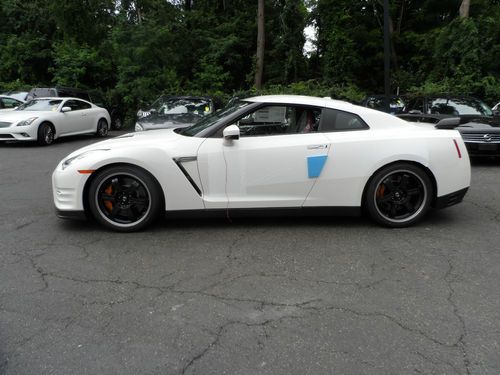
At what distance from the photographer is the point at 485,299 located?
127 inches

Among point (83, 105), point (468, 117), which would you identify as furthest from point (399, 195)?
point (83, 105)

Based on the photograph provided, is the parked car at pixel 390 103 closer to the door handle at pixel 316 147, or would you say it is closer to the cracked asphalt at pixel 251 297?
the cracked asphalt at pixel 251 297

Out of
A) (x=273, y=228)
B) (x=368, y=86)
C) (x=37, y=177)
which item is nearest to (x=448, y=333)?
(x=273, y=228)

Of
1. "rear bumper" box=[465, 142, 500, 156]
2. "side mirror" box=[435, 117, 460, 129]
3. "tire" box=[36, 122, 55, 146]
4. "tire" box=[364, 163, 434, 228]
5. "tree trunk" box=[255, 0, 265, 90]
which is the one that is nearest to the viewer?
"tire" box=[364, 163, 434, 228]

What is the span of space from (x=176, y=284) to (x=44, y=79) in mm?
28314

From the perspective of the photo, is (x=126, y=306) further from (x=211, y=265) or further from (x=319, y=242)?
(x=319, y=242)

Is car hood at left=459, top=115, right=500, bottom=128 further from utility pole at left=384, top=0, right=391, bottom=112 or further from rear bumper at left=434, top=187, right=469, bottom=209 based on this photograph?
rear bumper at left=434, top=187, right=469, bottom=209

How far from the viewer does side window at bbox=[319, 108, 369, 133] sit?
4.91 m

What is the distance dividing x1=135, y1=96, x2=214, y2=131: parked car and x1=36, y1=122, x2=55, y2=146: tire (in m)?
3.03

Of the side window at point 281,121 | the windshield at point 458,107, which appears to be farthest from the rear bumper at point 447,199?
the windshield at point 458,107

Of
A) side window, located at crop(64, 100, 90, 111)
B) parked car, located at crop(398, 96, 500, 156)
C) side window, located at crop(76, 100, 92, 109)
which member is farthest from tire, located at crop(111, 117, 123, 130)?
parked car, located at crop(398, 96, 500, 156)

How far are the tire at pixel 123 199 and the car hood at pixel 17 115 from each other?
907cm

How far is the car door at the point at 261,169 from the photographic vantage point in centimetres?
470

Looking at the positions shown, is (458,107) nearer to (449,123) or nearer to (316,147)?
(449,123)
